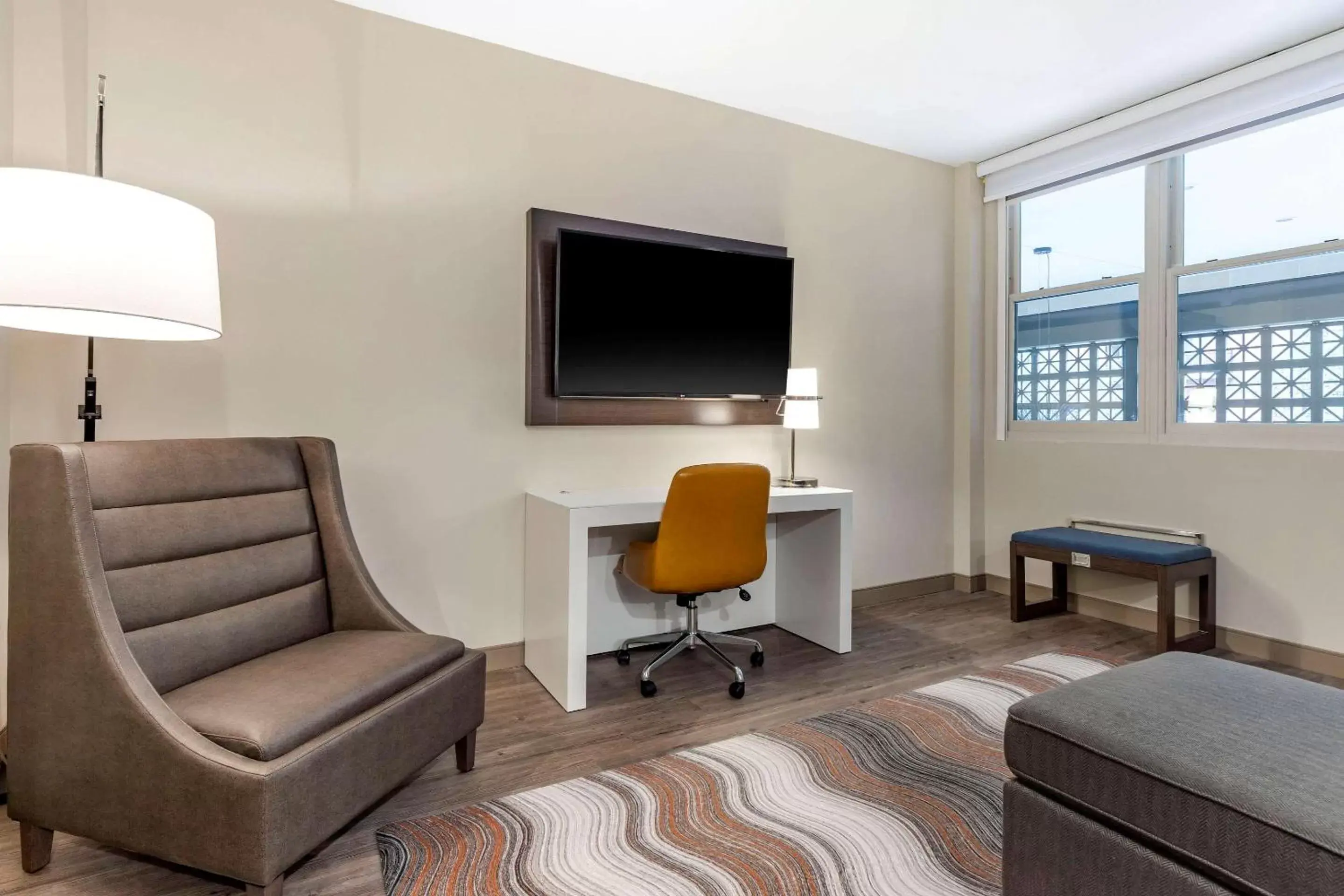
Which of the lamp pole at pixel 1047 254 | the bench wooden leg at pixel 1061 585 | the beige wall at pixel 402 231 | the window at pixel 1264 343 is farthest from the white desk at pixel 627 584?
the lamp pole at pixel 1047 254

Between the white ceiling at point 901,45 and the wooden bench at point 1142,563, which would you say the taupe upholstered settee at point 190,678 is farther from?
the wooden bench at point 1142,563

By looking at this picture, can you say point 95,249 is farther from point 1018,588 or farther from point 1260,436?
point 1260,436

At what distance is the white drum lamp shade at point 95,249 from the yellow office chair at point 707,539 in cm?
152

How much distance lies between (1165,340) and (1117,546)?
105 centimetres

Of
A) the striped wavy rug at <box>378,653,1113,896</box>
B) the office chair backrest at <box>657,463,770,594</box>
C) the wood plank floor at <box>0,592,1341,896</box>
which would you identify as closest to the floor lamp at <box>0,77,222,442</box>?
the wood plank floor at <box>0,592,1341,896</box>

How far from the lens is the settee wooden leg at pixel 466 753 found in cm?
201

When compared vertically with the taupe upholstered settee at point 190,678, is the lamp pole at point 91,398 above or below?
above

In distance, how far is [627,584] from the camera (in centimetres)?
313

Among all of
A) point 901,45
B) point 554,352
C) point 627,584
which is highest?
point 901,45

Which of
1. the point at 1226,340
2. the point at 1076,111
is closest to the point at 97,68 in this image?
the point at 1076,111

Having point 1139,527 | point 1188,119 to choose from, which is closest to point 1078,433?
point 1139,527

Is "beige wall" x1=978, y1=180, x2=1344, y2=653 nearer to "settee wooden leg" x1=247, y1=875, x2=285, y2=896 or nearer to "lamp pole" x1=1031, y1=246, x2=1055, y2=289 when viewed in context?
"lamp pole" x1=1031, y1=246, x2=1055, y2=289

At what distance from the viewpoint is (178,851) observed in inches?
53.7

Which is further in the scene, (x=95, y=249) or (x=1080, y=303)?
(x=1080, y=303)
